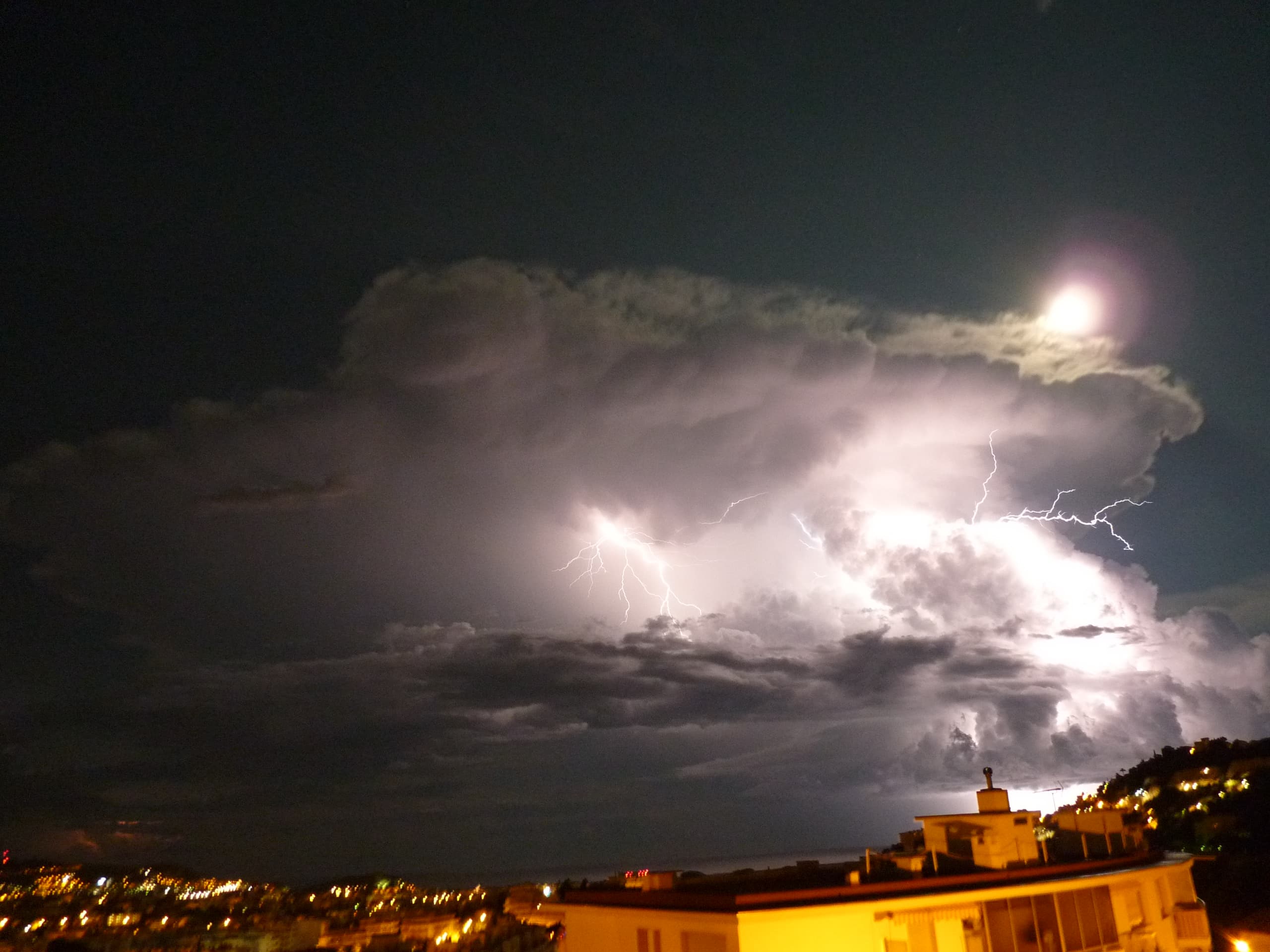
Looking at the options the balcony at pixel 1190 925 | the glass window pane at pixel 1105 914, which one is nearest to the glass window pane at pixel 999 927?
the glass window pane at pixel 1105 914

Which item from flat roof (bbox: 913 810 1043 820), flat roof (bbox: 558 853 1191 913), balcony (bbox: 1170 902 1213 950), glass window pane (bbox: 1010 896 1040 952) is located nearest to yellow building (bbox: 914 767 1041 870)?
flat roof (bbox: 913 810 1043 820)

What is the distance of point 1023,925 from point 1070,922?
4.32 feet

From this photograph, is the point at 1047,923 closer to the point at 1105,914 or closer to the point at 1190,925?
the point at 1105,914

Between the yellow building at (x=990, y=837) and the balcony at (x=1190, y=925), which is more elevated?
the yellow building at (x=990, y=837)

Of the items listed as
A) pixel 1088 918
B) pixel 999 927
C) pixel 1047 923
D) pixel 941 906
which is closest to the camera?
pixel 941 906

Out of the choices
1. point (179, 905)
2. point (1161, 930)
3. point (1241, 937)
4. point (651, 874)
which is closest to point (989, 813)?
point (1161, 930)

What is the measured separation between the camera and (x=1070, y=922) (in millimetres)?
14594

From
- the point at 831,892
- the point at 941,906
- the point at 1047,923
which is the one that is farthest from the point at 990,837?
the point at 831,892

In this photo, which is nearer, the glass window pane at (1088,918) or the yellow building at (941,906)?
the yellow building at (941,906)

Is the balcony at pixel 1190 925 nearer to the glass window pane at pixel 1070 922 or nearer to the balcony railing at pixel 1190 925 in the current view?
the balcony railing at pixel 1190 925

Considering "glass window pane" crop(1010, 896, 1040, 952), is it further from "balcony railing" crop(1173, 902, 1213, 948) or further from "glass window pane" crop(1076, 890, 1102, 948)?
"balcony railing" crop(1173, 902, 1213, 948)

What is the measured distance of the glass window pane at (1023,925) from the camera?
45.4 feet

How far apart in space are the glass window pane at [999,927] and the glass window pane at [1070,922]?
52.1 inches

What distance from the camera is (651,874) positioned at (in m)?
15.7
